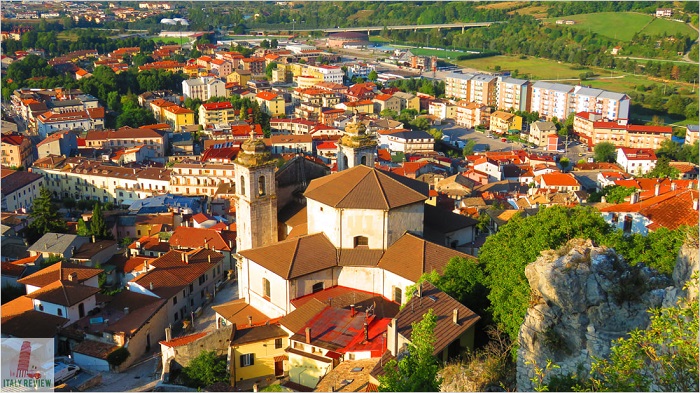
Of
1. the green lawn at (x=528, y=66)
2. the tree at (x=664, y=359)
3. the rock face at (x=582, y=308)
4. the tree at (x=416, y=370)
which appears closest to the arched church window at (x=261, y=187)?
the rock face at (x=582, y=308)

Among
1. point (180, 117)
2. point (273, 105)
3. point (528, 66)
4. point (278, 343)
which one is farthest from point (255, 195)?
point (528, 66)

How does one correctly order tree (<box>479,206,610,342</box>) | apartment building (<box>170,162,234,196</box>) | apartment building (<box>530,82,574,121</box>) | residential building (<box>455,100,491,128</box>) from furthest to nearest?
1. apartment building (<box>530,82,574,121</box>)
2. residential building (<box>455,100,491,128</box>)
3. apartment building (<box>170,162,234,196</box>)
4. tree (<box>479,206,610,342</box>)

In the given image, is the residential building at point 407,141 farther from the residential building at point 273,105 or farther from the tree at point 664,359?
the tree at point 664,359

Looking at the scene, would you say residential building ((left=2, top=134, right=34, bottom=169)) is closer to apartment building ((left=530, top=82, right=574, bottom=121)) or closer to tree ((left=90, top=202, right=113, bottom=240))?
tree ((left=90, top=202, right=113, bottom=240))

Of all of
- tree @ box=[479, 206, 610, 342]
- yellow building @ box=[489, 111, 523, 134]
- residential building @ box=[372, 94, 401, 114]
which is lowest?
yellow building @ box=[489, 111, 523, 134]

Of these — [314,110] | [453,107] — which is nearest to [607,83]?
[453,107]

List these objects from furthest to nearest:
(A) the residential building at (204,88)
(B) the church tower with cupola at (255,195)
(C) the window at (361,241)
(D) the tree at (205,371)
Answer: (A) the residential building at (204,88), (B) the church tower with cupola at (255,195), (C) the window at (361,241), (D) the tree at (205,371)

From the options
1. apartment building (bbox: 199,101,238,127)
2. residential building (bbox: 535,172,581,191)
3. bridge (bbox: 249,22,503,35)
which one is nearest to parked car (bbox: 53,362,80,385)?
residential building (bbox: 535,172,581,191)

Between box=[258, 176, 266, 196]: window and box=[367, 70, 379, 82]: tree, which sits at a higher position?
box=[258, 176, 266, 196]: window
